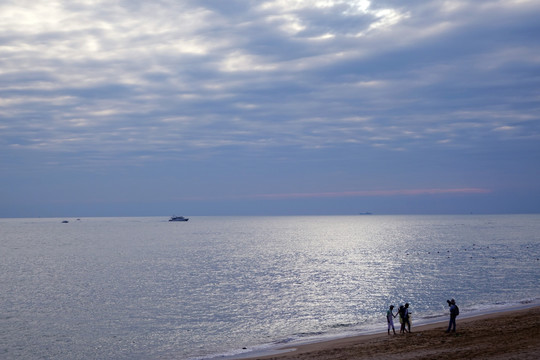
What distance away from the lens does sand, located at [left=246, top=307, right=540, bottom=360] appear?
25391 millimetres

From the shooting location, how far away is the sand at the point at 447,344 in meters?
25.4

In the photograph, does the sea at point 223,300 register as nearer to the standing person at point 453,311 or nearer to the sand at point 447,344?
the sand at point 447,344

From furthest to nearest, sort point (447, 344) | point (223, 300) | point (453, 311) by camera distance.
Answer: point (223, 300), point (453, 311), point (447, 344)

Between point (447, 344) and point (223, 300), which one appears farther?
point (223, 300)

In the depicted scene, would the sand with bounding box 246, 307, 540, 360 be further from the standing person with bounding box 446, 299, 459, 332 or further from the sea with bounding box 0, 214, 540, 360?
the sea with bounding box 0, 214, 540, 360

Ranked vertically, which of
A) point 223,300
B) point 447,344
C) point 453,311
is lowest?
point 223,300

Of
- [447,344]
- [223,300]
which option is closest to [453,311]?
[447,344]

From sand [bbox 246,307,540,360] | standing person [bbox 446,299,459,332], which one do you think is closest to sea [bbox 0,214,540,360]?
sand [bbox 246,307,540,360]

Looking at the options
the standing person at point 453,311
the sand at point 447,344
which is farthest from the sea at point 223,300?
the standing person at point 453,311

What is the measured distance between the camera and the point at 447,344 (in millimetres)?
28688

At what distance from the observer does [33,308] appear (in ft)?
163

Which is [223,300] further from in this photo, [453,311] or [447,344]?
[447,344]

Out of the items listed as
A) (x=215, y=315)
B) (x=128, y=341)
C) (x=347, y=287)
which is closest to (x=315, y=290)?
(x=347, y=287)

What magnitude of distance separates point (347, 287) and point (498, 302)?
18.2 meters
